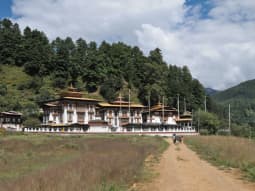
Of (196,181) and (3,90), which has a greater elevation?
(3,90)

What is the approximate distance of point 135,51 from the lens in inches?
5305

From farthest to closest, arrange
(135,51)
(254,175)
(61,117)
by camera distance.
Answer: (135,51)
(61,117)
(254,175)

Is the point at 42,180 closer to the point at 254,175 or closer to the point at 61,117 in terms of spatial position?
the point at 254,175

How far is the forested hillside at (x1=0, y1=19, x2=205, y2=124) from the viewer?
10894 centimetres

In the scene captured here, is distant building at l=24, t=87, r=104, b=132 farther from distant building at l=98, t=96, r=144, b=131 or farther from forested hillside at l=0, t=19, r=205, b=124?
forested hillside at l=0, t=19, r=205, b=124

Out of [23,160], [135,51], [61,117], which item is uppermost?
[135,51]

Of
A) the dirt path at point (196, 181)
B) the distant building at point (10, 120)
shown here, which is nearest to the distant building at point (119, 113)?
the distant building at point (10, 120)

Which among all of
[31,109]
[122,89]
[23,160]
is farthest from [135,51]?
[23,160]

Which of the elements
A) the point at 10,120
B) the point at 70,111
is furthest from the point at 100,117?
the point at 10,120

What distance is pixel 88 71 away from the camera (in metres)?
114

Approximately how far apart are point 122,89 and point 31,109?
3601 cm

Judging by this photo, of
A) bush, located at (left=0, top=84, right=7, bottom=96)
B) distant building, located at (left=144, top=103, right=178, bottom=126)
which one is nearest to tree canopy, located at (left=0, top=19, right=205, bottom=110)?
distant building, located at (left=144, top=103, right=178, bottom=126)

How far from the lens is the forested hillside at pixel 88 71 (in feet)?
357

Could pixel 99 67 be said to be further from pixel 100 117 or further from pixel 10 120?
pixel 10 120
